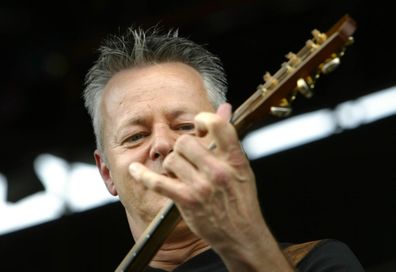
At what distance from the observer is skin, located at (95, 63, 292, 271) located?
154cm

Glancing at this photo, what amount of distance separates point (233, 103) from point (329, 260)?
1890 mm

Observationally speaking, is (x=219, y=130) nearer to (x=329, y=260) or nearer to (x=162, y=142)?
(x=329, y=260)

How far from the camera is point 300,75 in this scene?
157cm

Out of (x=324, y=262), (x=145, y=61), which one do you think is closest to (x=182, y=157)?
(x=324, y=262)

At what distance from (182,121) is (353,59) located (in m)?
1.59

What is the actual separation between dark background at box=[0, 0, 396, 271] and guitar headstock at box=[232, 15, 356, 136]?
5.25 feet

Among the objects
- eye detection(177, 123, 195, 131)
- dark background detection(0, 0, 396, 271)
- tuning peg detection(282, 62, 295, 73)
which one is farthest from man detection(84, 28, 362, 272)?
dark background detection(0, 0, 396, 271)

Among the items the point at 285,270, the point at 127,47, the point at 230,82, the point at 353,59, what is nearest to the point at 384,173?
the point at 353,59

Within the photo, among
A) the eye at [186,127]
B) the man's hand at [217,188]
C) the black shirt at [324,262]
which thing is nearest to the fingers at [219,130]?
the man's hand at [217,188]

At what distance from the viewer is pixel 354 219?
3174 millimetres

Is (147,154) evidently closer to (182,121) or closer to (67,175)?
(182,121)

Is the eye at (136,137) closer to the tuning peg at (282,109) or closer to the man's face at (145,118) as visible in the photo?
the man's face at (145,118)

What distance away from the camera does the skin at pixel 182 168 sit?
1540 mm

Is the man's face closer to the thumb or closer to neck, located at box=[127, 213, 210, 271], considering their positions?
neck, located at box=[127, 213, 210, 271]
